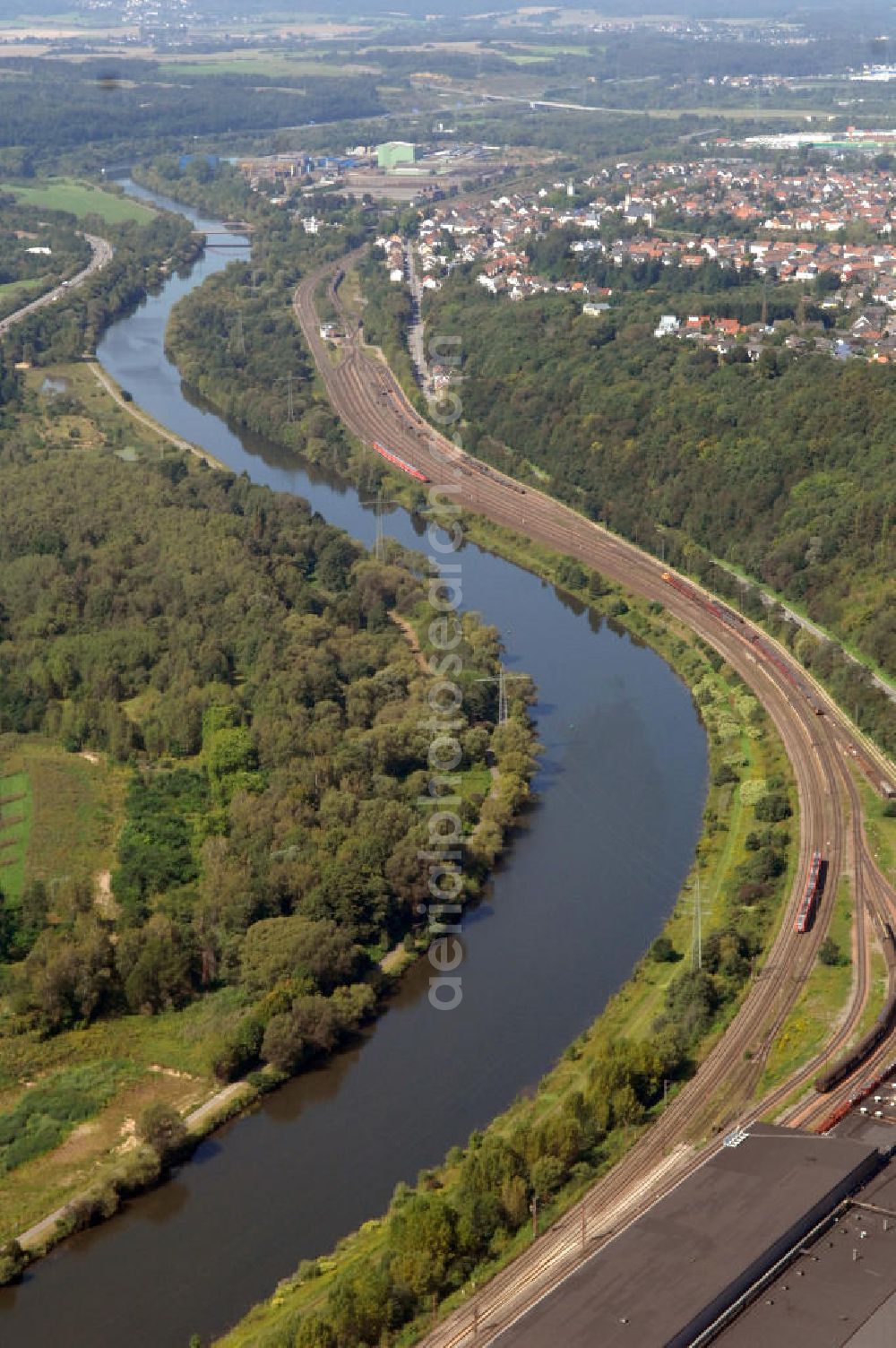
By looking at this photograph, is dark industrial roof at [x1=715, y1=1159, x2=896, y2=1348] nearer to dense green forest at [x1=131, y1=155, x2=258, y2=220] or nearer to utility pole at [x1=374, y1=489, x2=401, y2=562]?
utility pole at [x1=374, y1=489, x2=401, y2=562]

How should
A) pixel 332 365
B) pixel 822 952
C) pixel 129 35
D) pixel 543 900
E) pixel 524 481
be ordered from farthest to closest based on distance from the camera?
pixel 129 35 < pixel 332 365 < pixel 524 481 < pixel 543 900 < pixel 822 952

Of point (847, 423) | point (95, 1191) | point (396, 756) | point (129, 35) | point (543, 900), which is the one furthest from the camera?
point (129, 35)

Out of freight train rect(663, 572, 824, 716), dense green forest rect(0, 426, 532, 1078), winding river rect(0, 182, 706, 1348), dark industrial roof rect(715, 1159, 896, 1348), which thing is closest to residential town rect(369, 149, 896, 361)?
freight train rect(663, 572, 824, 716)

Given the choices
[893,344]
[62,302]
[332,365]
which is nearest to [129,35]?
[62,302]

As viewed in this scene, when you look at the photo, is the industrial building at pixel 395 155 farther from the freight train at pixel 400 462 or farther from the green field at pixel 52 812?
the green field at pixel 52 812

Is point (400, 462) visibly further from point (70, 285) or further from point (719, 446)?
point (70, 285)


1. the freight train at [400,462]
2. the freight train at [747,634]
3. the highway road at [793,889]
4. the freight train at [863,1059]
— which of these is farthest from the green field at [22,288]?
the freight train at [863,1059]

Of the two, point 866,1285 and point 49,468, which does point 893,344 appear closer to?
point 49,468
